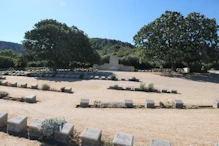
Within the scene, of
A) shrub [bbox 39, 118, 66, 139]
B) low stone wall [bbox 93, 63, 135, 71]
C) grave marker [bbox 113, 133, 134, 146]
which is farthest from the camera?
low stone wall [bbox 93, 63, 135, 71]

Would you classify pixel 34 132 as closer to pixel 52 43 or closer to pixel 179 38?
pixel 52 43

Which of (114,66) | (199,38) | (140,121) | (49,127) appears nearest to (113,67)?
(114,66)

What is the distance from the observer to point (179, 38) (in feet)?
73.7

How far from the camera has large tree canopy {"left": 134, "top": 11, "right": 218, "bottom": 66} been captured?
21.8m

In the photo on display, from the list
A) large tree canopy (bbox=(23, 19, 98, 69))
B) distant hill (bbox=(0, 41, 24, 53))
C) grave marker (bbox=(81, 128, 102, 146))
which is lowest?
grave marker (bbox=(81, 128, 102, 146))

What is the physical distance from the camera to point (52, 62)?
77.7 feet

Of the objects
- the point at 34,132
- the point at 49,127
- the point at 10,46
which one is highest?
the point at 10,46

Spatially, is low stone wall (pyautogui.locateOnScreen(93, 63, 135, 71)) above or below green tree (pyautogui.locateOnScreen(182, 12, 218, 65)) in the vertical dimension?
below

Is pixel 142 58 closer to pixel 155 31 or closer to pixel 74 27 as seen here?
pixel 155 31

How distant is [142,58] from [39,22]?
45.3 feet

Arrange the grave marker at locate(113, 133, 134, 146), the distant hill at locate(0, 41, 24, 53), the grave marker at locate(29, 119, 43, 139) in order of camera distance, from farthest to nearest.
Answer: the distant hill at locate(0, 41, 24, 53), the grave marker at locate(29, 119, 43, 139), the grave marker at locate(113, 133, 134, 146)

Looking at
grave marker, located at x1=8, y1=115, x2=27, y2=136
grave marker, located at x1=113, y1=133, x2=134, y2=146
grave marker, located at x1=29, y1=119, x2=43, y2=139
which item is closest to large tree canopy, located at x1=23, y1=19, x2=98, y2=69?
grave marker, located at x1=8, y1=115, x2=27, y2=136

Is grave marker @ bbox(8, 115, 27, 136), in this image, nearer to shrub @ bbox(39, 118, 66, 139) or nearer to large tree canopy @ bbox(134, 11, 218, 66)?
shrub @ bbox(39, 118, 66, 139)

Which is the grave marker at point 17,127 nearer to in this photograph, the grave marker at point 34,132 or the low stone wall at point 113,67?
the grave marker at point 34,132
